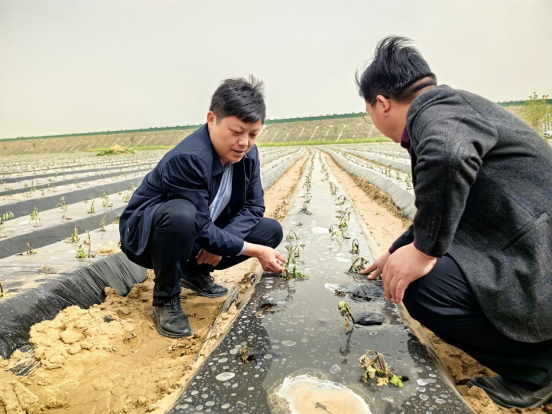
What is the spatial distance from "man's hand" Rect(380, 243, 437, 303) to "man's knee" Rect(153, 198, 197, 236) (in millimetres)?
1041

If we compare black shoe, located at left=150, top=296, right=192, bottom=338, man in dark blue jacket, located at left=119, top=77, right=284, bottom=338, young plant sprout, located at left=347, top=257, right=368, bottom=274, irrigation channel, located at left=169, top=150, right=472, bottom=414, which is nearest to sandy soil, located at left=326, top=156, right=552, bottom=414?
irrigation channel, located at left=169, top=150, right=472, bottom=414

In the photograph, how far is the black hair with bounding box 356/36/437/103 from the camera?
5.24 feet

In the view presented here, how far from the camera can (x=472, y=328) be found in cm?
152

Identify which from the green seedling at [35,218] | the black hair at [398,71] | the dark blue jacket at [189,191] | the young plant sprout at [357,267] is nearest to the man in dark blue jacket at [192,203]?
the dark blue jacket at [189,191]

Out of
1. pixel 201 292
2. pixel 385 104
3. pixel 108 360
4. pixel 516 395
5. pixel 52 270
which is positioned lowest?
pixel 201 292

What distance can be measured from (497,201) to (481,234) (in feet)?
0.49

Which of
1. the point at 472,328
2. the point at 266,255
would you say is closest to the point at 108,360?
the point at 266,255

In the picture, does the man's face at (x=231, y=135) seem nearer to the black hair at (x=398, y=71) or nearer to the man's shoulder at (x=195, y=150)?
the man's shoulder at (x=195, y=150)

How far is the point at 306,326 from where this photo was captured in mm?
1908

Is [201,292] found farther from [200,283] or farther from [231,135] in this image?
[231,135]

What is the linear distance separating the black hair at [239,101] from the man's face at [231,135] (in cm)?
3

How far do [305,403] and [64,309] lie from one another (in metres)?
1.63

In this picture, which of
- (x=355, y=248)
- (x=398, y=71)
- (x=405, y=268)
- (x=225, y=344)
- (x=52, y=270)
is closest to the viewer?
(x=405, y=268)

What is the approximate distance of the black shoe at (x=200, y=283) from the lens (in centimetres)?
277
